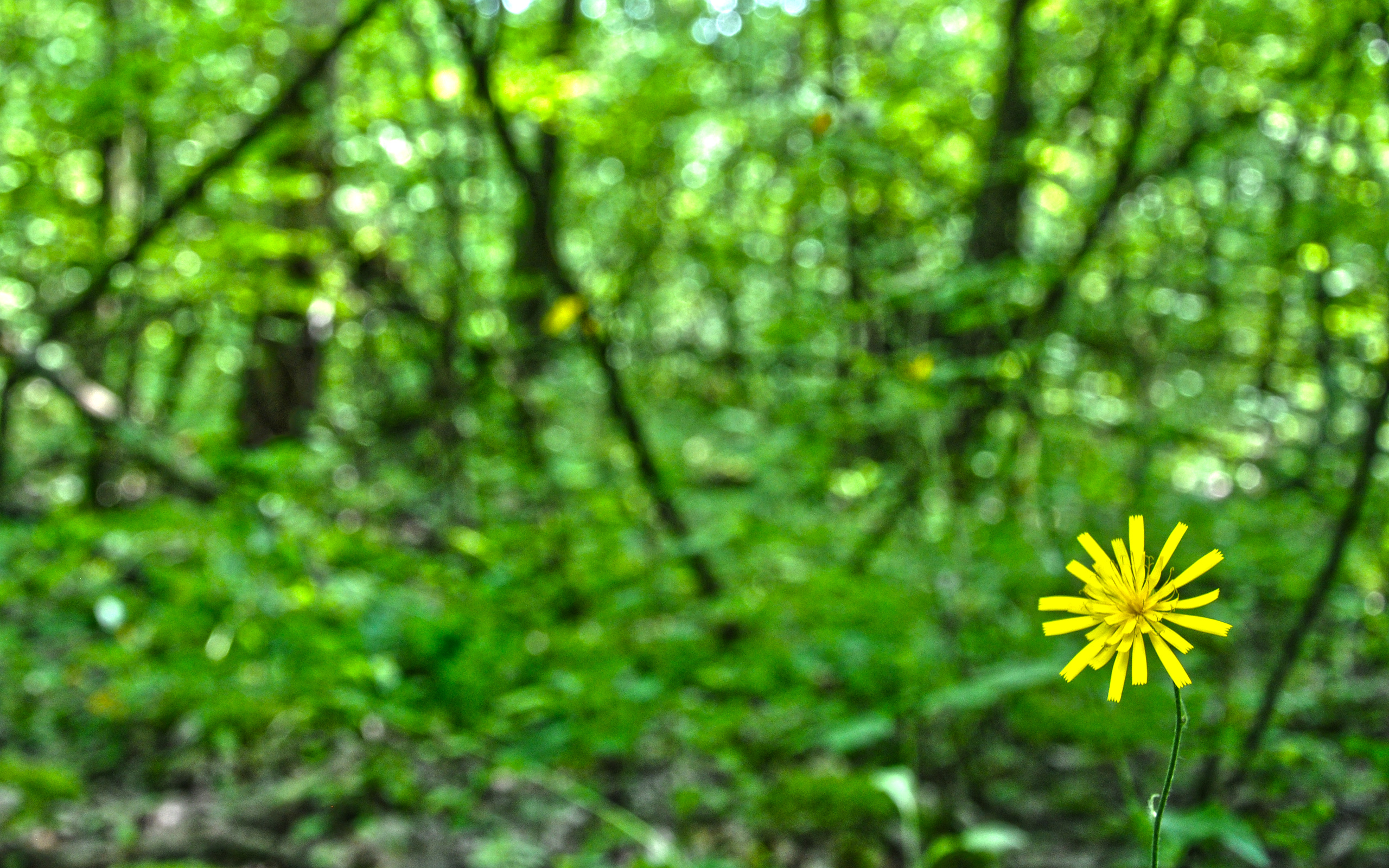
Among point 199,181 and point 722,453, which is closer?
point 199,181

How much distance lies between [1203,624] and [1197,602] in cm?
4

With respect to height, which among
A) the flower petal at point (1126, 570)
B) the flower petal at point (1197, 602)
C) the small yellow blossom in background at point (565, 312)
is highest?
the small yellow blossom in background at point (565, 312)

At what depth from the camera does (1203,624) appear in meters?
0.46

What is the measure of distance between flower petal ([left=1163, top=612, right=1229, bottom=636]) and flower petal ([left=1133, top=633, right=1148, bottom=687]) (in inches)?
0.9

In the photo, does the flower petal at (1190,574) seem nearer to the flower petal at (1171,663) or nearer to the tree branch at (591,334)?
the flower petal at (1171,663)

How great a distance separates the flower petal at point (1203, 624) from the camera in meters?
0.44

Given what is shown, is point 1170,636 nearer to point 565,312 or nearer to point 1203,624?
point 1203,624

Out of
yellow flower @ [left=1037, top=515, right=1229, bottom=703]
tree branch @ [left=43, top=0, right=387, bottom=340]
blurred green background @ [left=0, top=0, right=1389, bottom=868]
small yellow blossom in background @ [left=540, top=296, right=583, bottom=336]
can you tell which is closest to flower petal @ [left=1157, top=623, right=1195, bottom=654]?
yellow flower @ [left=1037, top=515, right=1229, bottom=703]

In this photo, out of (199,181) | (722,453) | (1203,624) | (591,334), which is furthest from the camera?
(722,453)

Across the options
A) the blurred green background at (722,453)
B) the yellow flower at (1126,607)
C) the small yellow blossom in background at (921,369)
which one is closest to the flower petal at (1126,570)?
the yellow flower at (1126,607)

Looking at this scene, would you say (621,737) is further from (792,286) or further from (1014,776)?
(792,286)

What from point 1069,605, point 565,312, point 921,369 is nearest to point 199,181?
point 565,312

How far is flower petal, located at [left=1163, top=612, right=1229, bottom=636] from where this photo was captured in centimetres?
44

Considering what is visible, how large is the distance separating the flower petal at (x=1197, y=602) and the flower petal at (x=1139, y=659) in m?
0.03
